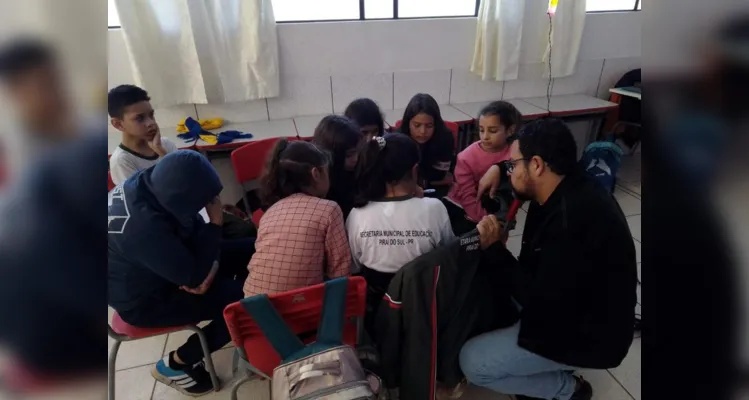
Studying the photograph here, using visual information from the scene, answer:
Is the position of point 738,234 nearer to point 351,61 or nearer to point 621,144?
point 351,61

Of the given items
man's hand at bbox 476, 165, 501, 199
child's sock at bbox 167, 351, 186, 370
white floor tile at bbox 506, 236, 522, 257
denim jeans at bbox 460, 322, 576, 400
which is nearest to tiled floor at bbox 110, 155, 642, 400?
child's sock at bbox 167, 351, 186, 370

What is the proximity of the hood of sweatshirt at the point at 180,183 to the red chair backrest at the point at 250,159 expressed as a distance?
93cm

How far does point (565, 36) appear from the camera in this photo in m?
3.24

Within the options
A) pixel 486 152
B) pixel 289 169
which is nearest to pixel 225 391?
pixel 289 169

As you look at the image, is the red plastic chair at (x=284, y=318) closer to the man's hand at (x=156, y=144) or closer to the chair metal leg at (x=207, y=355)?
the chair metal leg at (x=207, y=355)

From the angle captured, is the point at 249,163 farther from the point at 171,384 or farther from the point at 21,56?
the point at 21,56

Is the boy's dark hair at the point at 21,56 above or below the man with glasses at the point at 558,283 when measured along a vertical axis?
above

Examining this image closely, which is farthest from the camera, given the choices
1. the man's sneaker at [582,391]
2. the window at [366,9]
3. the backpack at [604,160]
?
the window at [366,9]

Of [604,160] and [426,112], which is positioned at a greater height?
[426,112]

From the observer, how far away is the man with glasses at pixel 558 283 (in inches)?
41.3

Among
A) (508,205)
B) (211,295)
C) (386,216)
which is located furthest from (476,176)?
(211,295)

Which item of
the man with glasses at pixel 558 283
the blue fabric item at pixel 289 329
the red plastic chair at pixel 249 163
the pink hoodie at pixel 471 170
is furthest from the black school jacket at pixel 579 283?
the red plastic chair at pixel 249 163

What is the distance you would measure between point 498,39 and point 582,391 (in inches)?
97.3

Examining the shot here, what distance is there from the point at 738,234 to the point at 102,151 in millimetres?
308
